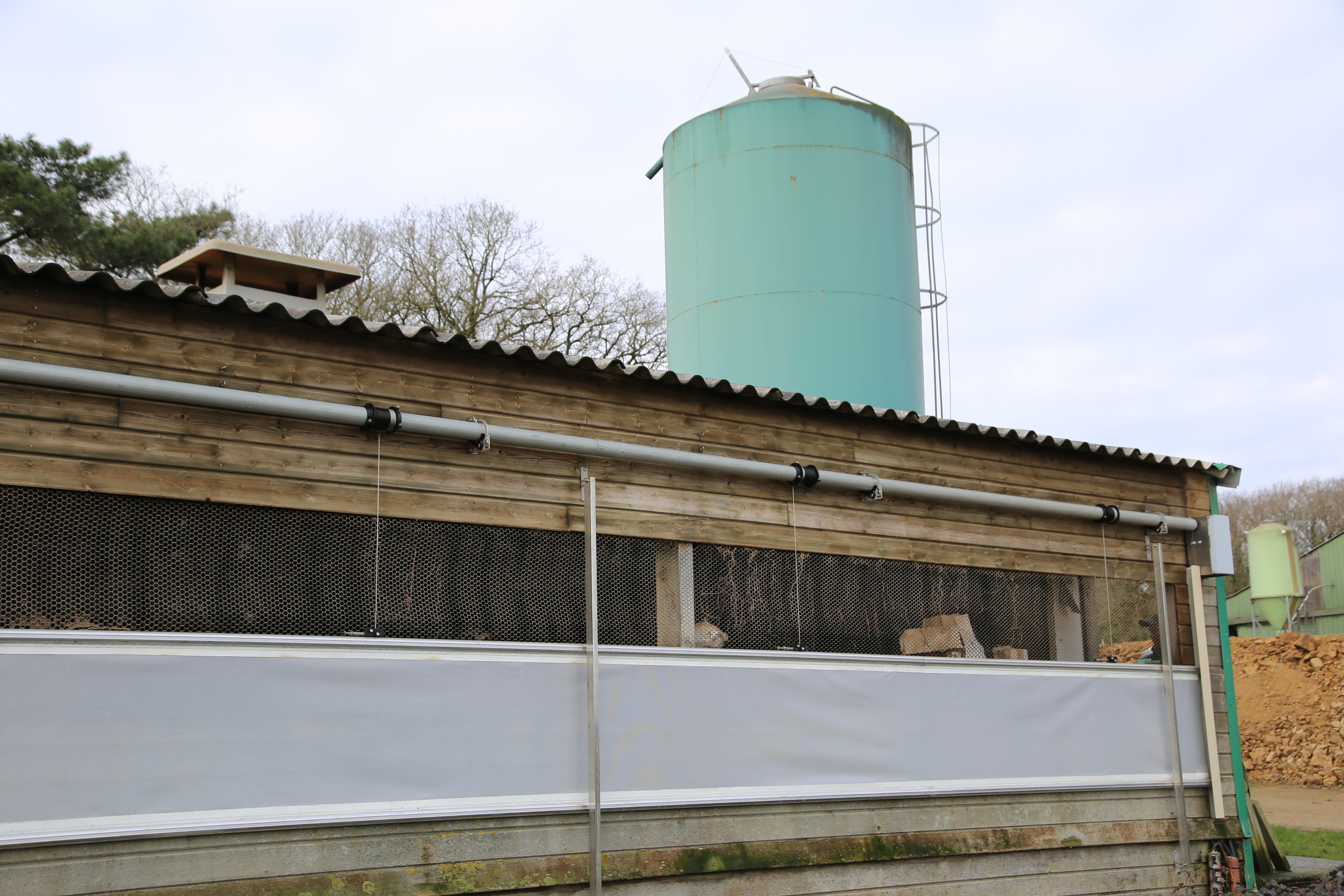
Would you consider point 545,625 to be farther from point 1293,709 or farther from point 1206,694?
point 1293,709

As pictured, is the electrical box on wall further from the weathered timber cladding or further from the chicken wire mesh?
the chicken wire mesh

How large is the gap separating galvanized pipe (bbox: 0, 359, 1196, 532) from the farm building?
0.02 metres

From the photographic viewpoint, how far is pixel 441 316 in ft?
88.8

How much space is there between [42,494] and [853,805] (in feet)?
16.2

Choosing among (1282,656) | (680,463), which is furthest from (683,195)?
(1282,656)

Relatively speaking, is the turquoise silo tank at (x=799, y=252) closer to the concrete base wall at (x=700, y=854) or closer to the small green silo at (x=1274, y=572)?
the concrete base wall at (x=700, y=854)

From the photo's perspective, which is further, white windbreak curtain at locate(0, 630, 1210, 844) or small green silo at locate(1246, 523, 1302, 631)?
small green silo at locate(1246, 523, 1302, 631)

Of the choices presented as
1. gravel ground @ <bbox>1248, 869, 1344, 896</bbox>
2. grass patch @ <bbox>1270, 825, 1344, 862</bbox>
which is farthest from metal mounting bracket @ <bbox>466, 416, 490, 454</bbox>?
grass patch @ <bbox>1270, 825, 1344, 862</bbox>

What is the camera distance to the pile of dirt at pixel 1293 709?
2047 cm

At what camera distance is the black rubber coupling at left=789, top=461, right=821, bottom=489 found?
7688mm

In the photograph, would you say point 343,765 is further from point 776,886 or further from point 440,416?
point 776,886

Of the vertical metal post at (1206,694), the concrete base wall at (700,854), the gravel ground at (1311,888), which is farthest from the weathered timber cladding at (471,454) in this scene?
the gravel ground at (1311,888)

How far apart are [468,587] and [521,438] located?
0.87 m

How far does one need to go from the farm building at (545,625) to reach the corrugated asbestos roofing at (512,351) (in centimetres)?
3
